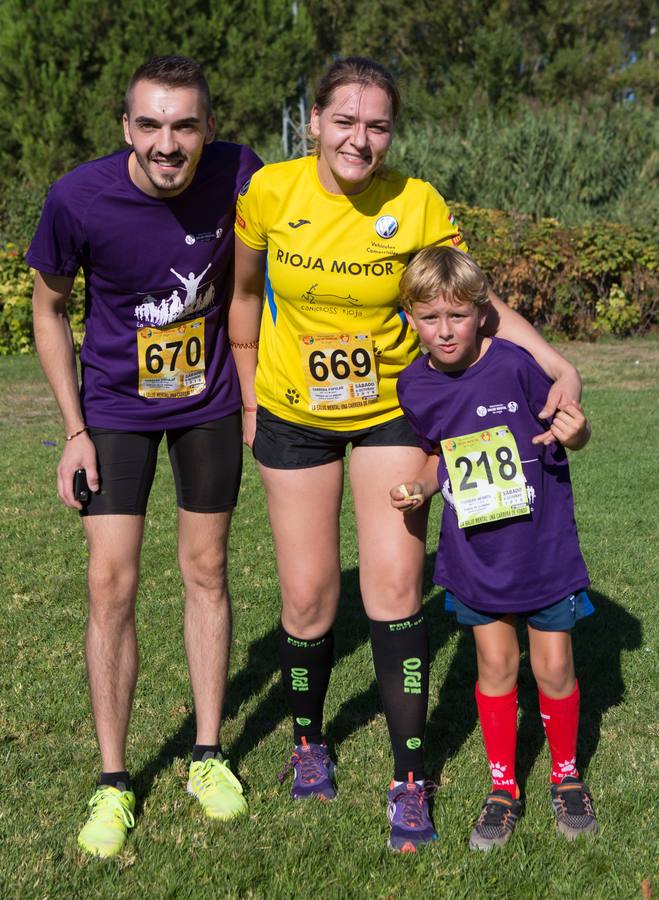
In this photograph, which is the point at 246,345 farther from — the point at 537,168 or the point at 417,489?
the point at 537,168

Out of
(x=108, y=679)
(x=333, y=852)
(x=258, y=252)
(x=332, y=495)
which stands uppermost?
(x=258, y=252)

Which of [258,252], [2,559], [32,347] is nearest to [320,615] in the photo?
[258,252]

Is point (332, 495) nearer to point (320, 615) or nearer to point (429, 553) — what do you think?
point (320, 615)

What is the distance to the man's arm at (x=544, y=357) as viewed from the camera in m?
3.04

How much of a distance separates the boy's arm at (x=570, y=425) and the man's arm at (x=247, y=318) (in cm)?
102

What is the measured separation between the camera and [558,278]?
13.7 metres

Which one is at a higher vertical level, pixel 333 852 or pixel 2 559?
pixel 333 852

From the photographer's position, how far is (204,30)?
2386 cm

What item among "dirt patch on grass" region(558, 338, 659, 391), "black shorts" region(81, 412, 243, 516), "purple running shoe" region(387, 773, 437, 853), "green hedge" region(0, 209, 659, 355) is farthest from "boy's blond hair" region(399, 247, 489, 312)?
"green hedge" region(0, 209, 659, 355)

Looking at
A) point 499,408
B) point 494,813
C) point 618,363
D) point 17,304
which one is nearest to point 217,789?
point 494,813

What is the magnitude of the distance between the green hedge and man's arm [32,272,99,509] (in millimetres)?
10080

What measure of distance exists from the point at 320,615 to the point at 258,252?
3.88 feet

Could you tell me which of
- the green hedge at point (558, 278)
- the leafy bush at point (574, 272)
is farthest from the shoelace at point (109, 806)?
the leafy bush at point (574, 272)

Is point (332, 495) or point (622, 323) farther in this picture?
point (622, 323)
